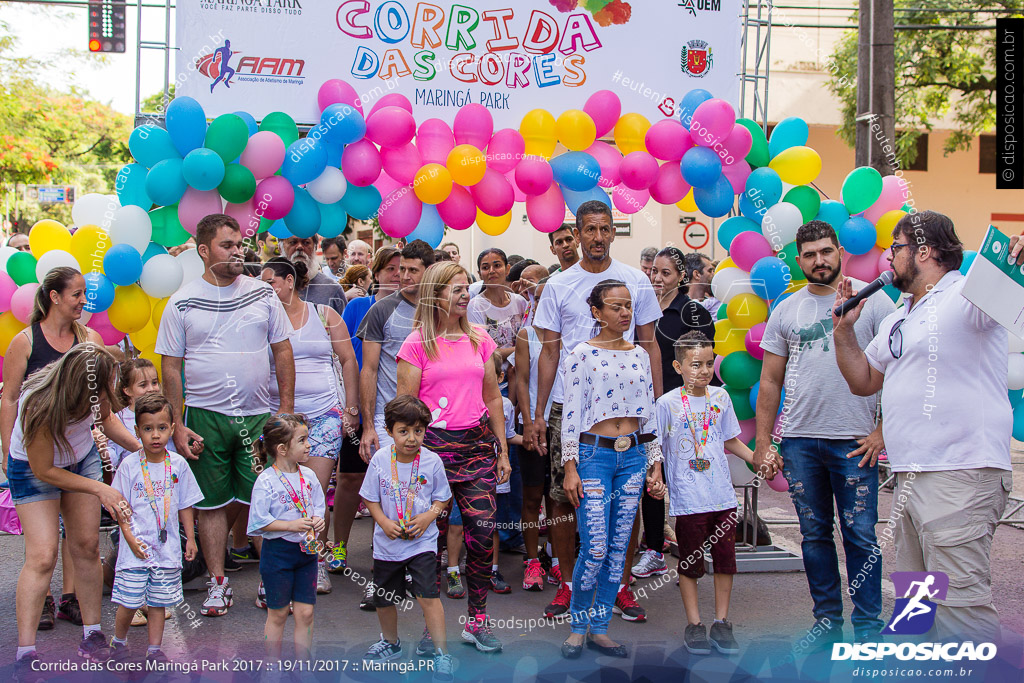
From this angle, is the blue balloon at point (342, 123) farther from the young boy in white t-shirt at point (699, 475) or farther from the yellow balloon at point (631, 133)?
the young boy in white t-shirt at point (699, 475)

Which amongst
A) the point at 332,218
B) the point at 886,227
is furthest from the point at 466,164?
the point at 886,227

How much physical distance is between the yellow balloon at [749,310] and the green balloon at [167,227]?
136 inches

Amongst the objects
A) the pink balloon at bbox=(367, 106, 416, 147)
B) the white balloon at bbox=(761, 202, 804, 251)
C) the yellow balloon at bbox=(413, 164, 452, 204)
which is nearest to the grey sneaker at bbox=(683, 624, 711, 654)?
the white balloon at bbox=(761, 202, 804, 251)

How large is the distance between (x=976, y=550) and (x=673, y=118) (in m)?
3.66

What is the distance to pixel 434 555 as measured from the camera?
13.8 feet

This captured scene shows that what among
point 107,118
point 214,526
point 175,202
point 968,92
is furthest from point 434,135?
point 107,118

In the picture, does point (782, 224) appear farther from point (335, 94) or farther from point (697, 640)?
point (335, 94)

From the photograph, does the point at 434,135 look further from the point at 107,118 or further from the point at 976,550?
the point at 107,118

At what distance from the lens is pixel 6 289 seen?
512 centimetres

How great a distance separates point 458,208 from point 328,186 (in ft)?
2.81

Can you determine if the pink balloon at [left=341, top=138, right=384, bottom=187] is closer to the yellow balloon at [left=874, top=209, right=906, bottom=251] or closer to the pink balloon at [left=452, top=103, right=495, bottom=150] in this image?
the pink balloon at [left=452, top=103, right=495, bottom=150]

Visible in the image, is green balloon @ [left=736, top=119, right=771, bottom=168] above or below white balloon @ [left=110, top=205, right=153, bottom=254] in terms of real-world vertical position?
above

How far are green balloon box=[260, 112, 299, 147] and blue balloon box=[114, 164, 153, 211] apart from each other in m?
0.80

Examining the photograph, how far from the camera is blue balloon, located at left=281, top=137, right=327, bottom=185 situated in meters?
5.46
